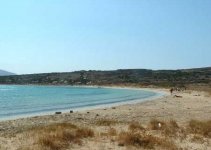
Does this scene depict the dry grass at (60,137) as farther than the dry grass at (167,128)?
No

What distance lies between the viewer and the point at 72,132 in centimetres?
1681

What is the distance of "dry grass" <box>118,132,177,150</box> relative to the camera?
48.3 feet

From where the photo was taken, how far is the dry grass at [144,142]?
14716mm

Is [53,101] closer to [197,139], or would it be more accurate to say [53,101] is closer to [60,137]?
[60,137]

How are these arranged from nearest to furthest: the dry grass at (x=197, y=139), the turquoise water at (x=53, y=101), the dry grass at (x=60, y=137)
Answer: the dry grass at (x=60, y=137) < the dry grass at (x=197, y=139) < the turquoise water at (x=53, y=101)

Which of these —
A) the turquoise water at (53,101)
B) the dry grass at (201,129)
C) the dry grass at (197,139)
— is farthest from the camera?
the turquoise water at (53,101)

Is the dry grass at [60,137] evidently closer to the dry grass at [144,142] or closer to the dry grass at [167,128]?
the dry grass at [144,142]

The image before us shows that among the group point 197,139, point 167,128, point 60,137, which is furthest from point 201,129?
point 60,137

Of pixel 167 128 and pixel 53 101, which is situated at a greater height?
pixel 167 128

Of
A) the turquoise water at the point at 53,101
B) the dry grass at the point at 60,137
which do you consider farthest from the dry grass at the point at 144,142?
the turquoise water at the point at 53,101

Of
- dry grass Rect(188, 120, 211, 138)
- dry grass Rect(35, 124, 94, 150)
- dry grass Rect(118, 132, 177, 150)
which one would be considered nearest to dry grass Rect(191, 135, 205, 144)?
dry grass Rect(188, 120, 211, 138)

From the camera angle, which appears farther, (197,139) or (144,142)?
(197,139)

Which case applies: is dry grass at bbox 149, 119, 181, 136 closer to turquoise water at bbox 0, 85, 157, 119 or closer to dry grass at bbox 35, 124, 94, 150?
dry grass at bbox 35, 124, 94, 150

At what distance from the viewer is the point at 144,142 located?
49.3 ft
